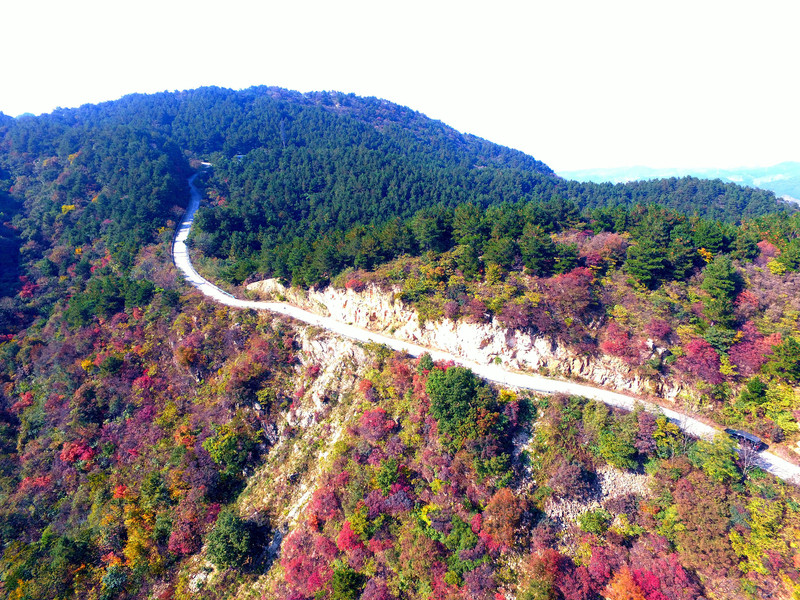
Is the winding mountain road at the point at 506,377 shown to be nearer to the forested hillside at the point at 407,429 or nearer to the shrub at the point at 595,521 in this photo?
the forested hillside at the point at 407,429

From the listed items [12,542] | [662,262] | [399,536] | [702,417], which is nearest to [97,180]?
[12,542]

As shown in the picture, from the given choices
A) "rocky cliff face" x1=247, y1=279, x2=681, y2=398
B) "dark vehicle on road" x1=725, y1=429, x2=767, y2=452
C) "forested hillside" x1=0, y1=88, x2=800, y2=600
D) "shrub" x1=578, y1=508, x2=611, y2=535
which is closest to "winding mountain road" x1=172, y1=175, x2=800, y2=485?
"dark vehicle on road" x1=725, y1=429, x2=767, y2=452

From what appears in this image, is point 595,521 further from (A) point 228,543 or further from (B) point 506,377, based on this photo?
(A) point 228,543

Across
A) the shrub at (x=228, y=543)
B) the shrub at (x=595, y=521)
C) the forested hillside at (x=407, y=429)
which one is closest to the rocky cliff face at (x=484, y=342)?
the forested hillside at (x=407, y=429)

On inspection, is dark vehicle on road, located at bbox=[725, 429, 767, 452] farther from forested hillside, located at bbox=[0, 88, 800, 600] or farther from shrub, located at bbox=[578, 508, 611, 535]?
shrub, located at bbox=[578, 508, 611, 535]

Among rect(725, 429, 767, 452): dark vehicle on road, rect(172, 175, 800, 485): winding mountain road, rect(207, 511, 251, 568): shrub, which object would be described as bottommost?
rect(207, 511, 251, 568): shrub

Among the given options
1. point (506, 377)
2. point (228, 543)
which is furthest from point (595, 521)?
point (228, 543)

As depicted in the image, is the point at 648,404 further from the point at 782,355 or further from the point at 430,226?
the point at 430,226

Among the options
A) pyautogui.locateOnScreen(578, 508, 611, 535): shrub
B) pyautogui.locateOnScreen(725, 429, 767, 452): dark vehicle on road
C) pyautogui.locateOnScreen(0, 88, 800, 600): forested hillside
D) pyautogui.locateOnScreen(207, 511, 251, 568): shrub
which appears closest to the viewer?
pyautogui.locateOnScreen(0, 88, 800, 600): forested hillside
